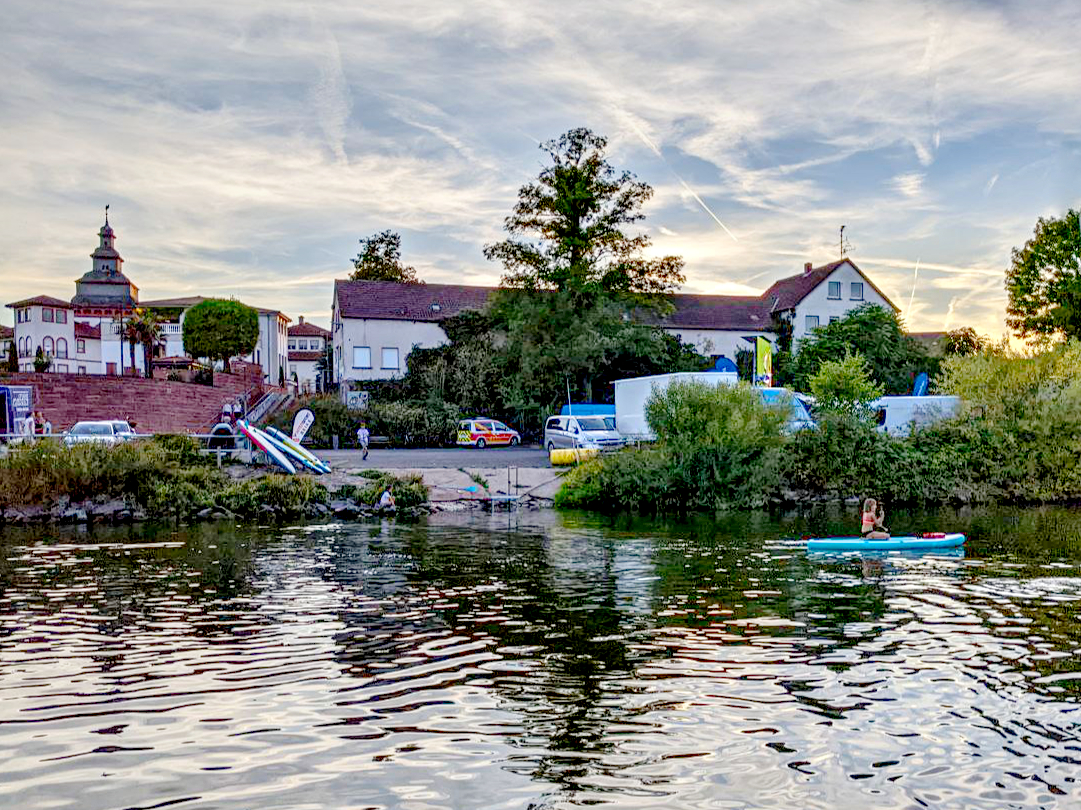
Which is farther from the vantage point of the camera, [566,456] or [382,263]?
[382,263]

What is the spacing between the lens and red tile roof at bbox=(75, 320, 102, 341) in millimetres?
102438

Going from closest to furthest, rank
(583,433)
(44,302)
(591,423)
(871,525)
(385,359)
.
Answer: (871,525) → (583,433) → (591,423) → (385,359) → (44,302)

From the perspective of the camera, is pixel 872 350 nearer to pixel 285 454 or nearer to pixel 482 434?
pixel 482 434

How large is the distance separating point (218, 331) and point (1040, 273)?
184ft

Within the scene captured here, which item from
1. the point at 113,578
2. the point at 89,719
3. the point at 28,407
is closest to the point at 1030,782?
the point at 89,719

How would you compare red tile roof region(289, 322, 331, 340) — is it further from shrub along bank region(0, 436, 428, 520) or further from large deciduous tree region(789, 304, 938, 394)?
shrub along bank region(0, 436, 428, 520)

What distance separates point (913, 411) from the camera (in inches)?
1688

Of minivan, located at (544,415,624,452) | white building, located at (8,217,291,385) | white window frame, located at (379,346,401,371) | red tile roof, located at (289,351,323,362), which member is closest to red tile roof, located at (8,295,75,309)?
white building, located at (8,217,291,385)

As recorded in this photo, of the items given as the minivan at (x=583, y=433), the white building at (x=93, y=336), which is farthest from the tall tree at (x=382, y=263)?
the minivan at (x=583, y=433)

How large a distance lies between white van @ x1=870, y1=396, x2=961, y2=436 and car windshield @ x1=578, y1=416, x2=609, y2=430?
11663mm

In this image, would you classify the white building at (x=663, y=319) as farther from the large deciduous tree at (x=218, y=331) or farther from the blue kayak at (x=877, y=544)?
the blue kayak at (x=877, y=544)

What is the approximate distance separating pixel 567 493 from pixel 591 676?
24.9 metres

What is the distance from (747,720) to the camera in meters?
9.72

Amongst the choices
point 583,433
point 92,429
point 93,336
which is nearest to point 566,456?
point 583,433
